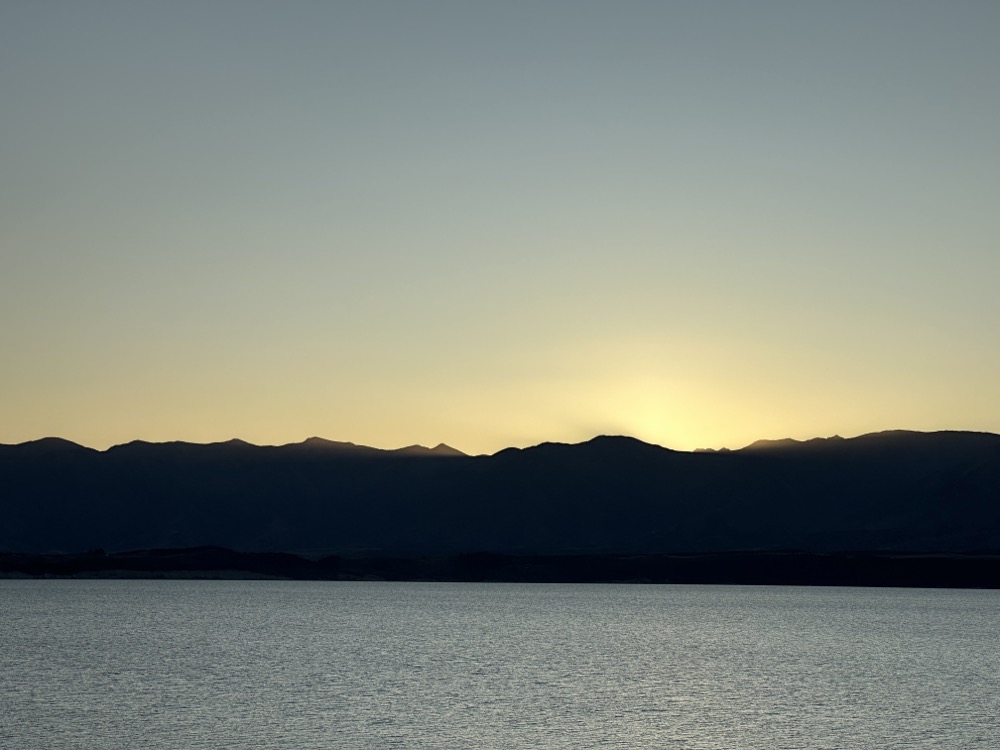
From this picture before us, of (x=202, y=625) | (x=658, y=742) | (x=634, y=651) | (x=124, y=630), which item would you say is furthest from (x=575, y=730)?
(x=202, y=625)

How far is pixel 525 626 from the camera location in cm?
19125

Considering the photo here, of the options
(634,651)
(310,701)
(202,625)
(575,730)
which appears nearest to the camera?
(575,730)

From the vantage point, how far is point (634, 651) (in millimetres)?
137250

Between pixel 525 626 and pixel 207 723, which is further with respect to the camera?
pixel 525 626

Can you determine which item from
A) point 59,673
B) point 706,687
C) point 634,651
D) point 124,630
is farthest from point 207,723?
point 124,630

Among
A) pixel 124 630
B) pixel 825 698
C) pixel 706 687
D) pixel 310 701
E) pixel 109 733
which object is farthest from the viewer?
pixel 124 630

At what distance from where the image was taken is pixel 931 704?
8962cm

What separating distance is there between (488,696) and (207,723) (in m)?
22.5

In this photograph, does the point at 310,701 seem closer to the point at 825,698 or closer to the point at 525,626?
the point at 825,698

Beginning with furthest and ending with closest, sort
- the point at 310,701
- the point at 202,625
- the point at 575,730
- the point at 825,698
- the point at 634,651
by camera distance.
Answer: the point at 202,625, the point at 634,651, the point at 825,698, the point at 310,701, the point at 575,730

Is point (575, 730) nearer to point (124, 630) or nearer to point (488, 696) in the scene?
point (488, 696)

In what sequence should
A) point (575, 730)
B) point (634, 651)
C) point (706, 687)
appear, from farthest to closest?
point (634, 651) → point (706, 687) → point (575, 730)

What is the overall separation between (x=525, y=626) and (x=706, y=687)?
311 feet

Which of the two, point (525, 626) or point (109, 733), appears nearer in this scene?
point (109, 733)
